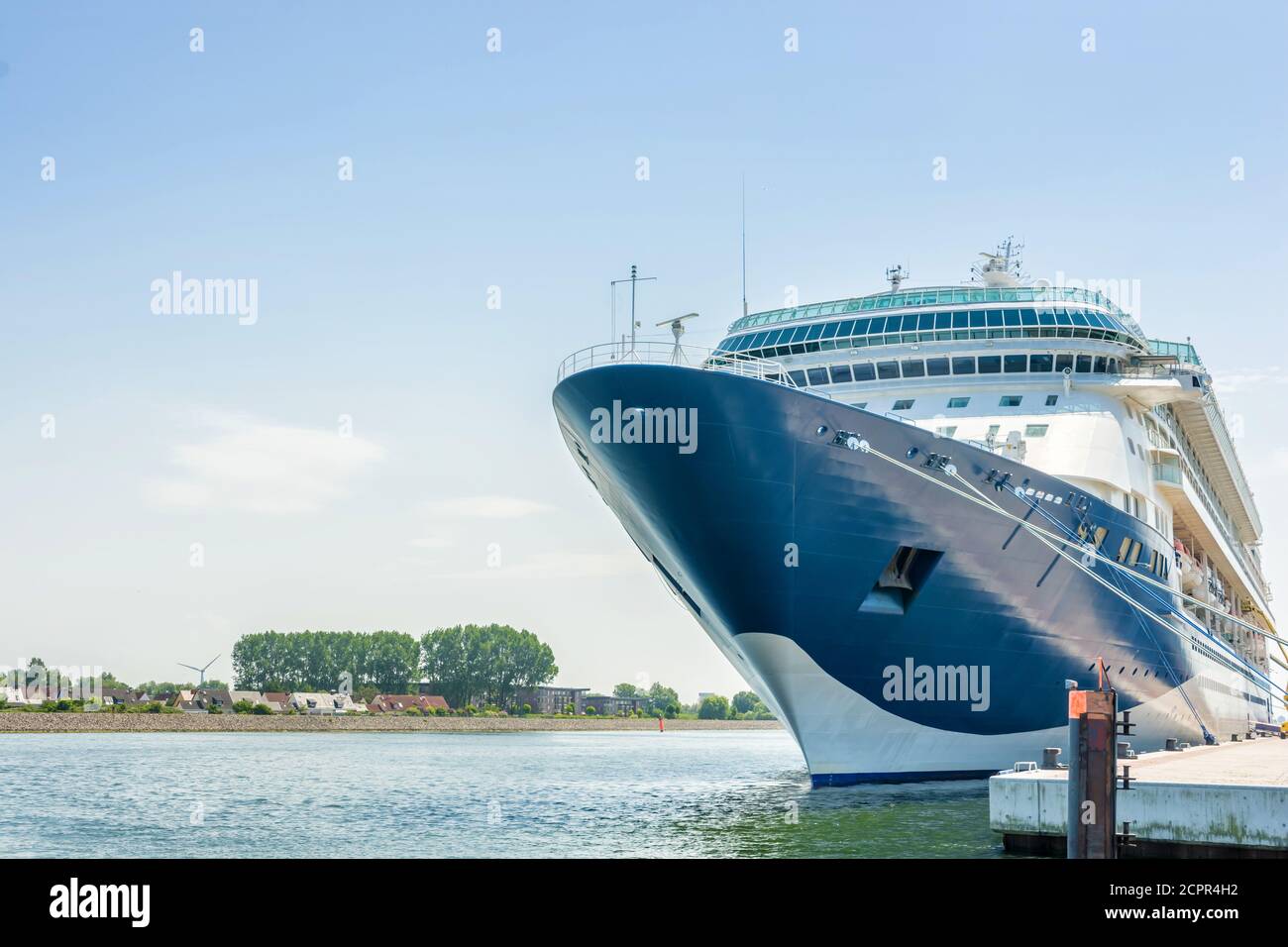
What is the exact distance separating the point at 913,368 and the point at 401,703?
314ft

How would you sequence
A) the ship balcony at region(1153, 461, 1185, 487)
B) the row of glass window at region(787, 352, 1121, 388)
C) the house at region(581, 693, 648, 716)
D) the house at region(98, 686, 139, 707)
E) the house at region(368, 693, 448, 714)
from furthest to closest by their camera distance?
the house at region(581, 693, 648, 716), the house at region(98, 686, 139, 707), the house at region(368, 693, 448, 714), the ship balcony at region(1153, 461, 1185, 487), the row of glass window at region(787, 352, 1121, 388)

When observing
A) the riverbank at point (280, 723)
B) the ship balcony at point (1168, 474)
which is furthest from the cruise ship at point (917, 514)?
the riverbank at point (280, 723)

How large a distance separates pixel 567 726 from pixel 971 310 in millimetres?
97512

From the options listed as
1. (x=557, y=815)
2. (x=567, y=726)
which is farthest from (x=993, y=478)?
(x=567, y=726)

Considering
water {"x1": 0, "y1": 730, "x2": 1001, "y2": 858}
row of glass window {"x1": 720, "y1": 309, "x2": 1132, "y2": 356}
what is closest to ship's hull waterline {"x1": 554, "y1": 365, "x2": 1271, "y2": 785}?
water {"x1": 0, "y1": 730, "x2": 1001, "y2": 858}

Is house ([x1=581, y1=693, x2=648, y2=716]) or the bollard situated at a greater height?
the bollard

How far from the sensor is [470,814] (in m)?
25.3

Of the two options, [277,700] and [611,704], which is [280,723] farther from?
[611,704]

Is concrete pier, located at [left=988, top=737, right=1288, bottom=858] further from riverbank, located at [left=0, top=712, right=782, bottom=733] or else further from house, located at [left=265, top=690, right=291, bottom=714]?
house, located at [left=265, top=690, right=291, bottom=714]

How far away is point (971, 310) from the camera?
96.8 ft

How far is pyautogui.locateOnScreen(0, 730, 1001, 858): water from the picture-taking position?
19094 millimetres

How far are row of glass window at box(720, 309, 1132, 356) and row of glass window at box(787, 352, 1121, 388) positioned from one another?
48 centimetres

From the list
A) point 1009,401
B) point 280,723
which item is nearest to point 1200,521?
point 1009,401

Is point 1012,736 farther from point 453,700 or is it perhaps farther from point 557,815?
point 453,700
